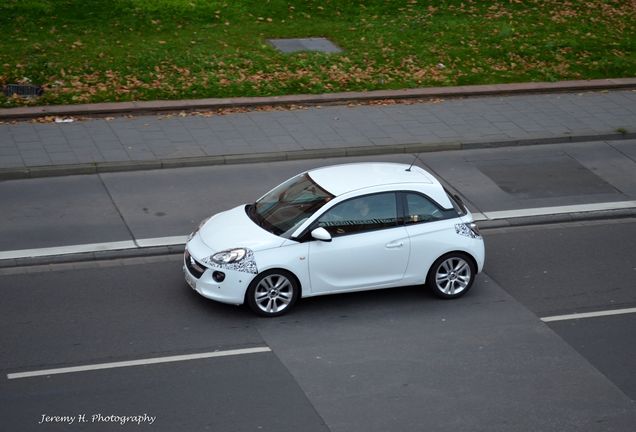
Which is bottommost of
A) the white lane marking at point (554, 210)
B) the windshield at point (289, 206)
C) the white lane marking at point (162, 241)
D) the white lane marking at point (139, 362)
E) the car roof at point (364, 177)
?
the white lane marking at point (162, 241)

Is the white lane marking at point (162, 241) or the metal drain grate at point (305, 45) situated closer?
the white lane marking at point (162, 241)

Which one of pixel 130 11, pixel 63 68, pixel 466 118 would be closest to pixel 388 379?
pixel 466 118

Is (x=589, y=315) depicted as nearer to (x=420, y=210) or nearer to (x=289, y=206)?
(x=420, y=210)

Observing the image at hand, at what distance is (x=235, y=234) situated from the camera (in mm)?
11922

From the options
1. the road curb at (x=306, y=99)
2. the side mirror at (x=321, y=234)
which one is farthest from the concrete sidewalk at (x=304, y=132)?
the side mirror at (x=321, y=234)

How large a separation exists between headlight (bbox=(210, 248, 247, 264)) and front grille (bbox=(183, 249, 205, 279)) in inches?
8.1

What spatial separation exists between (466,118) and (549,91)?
9.22ft

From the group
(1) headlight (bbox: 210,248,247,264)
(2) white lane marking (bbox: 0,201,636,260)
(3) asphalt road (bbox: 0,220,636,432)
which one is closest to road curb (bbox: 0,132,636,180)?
(2) white lane marking (bbox: 0,201,636,260)

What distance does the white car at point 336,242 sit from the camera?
11.5m

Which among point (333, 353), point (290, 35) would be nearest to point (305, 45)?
point (290, 35)

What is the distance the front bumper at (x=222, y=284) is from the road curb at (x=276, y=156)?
5159mm

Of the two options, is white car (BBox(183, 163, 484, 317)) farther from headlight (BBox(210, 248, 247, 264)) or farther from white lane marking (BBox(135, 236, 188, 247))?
white lane marking (BBox(135, 236, 188, 247))

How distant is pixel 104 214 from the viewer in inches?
575

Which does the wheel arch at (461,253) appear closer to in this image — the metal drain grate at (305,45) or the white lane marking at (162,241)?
the white lane marking at (162,241)
